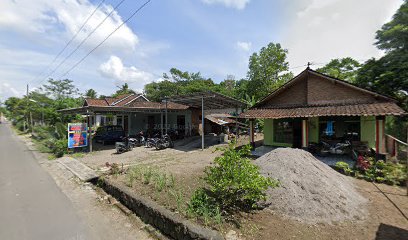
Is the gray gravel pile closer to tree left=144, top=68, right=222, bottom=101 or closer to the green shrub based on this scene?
the green shrub

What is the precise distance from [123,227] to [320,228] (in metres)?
4.29

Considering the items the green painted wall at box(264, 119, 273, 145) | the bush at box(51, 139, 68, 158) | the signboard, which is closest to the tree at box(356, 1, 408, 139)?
the green painted wall at box(264, 119, 273, 145)

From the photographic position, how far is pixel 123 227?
182 inches

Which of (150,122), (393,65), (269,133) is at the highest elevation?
(393,65)

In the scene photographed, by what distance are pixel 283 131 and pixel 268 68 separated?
18.1 metres

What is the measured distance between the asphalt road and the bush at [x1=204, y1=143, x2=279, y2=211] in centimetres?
303

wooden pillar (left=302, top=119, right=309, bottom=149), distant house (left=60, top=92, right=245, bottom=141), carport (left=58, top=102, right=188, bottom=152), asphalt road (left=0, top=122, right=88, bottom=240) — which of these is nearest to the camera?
asphalt road (left=0, top=122, right=88, bottom=240)

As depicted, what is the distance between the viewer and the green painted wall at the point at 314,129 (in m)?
12.1

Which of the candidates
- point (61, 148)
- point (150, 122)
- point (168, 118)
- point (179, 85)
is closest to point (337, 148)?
point (168, 118)

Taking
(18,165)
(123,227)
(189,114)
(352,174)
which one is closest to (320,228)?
(123,227)

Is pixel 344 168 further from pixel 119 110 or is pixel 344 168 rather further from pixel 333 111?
pixel 119 110

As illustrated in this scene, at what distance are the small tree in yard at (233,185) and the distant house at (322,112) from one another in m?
7.26

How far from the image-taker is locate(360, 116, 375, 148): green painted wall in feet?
34.6

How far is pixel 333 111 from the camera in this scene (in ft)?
33.1
